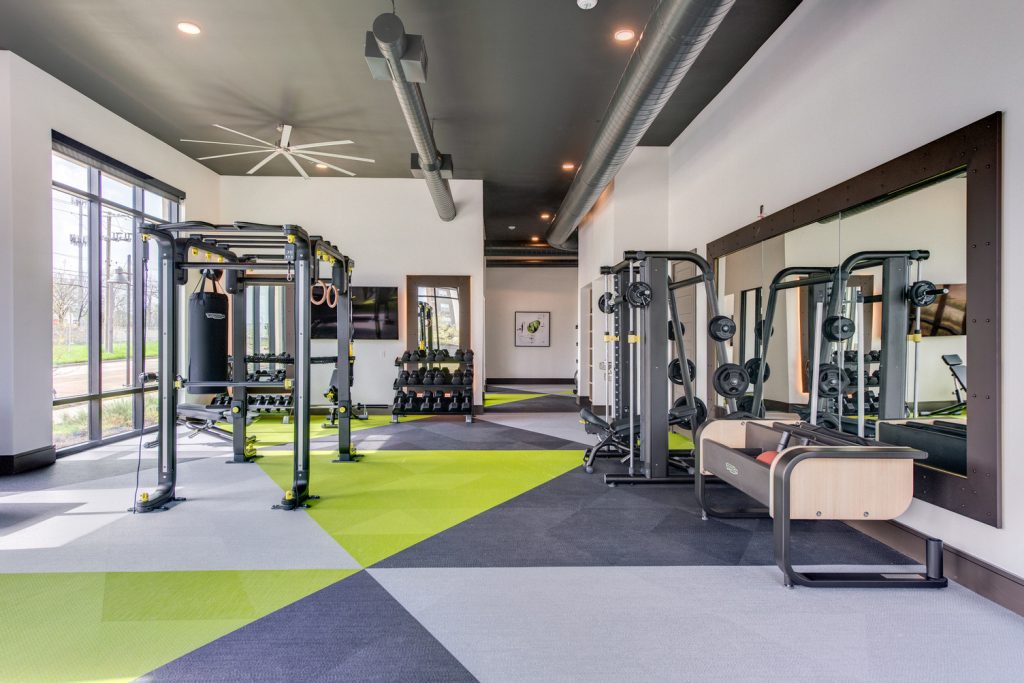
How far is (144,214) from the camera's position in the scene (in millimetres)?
6078

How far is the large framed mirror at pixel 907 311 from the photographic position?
7.78 feet

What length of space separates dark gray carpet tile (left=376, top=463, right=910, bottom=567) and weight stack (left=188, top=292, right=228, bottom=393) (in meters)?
2.74

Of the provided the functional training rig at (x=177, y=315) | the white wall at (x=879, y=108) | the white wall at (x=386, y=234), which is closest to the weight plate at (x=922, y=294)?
the white wall at (x=879, y=108)

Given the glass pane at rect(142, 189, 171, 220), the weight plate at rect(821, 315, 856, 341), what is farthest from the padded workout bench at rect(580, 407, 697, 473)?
the glass pane at rect(142, 189, 171, 220)

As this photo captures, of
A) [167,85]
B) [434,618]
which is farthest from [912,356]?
[167,85]

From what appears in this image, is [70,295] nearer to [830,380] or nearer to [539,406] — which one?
[539,406]

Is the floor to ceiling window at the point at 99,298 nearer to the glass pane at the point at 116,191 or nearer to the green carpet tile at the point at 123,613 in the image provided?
the glass pane at the point at 116,191

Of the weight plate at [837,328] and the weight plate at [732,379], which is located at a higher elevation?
the weight plate at [837,328]

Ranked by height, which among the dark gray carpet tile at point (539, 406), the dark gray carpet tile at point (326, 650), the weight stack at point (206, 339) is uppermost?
the weight stack at point (206, 339)

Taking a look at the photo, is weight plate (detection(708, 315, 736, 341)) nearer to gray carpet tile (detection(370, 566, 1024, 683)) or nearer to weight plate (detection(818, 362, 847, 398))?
weight plate (detection(818, 362, 847, 398))

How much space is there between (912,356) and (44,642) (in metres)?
4.34

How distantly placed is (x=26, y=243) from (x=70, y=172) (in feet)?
3.21

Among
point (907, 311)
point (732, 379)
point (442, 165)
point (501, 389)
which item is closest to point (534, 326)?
point (501, 389)

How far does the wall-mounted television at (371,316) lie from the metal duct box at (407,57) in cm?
451
